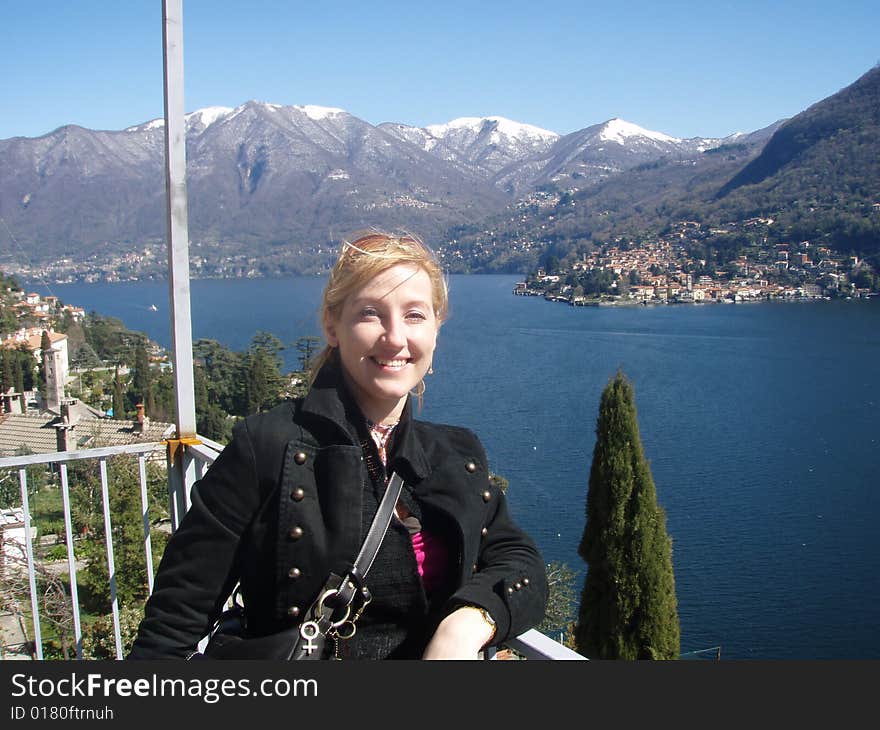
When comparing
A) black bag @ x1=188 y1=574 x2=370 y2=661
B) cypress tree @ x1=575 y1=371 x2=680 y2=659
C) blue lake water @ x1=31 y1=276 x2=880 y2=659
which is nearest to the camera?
black bag @ x1=188 y1=574 x2=370 y2=661

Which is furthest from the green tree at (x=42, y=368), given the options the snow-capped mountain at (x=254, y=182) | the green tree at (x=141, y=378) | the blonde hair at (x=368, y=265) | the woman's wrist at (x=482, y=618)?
the woman's wrist at (x=482, y=618)

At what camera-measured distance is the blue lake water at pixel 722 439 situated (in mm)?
14117

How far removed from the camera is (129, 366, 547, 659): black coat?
0.97 metres

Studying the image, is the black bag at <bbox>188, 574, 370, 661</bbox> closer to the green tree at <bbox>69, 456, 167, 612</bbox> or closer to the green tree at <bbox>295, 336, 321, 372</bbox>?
the green tree at <bbox>295, 336, 321, 372</bbox>

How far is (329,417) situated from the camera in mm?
1022

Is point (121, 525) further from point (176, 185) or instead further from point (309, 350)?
point (176, 185)

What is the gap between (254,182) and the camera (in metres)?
121

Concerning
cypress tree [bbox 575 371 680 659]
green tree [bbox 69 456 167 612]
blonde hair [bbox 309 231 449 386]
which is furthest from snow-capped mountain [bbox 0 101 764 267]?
cypress tree [bbox 575 371 680 659]

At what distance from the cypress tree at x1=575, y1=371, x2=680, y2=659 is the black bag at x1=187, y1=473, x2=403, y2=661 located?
10087 mm

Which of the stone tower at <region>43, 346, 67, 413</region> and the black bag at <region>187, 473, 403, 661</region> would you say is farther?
the stone tower at <region>43, 346, 67, 413</region>

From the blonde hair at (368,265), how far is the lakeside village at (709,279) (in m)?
58.0

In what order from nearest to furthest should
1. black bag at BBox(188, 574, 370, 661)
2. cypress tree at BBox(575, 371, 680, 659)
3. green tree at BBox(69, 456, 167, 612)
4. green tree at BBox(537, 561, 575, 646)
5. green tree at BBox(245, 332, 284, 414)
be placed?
black bag at BBox(188, 574, 370, 661) < green tree at BBox(69, 456, 167, 612) < cypress tree at BBox(575, 371, 680, 659) < green tree at BBox(537, 561, 575, 646) < green tree at BBox(245, 332, 284, 414)

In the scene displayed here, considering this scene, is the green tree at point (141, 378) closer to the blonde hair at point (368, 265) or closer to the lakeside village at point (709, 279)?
the blonde hair at point (368, 265)

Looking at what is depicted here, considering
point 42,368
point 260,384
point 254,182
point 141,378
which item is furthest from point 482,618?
point 254,182
